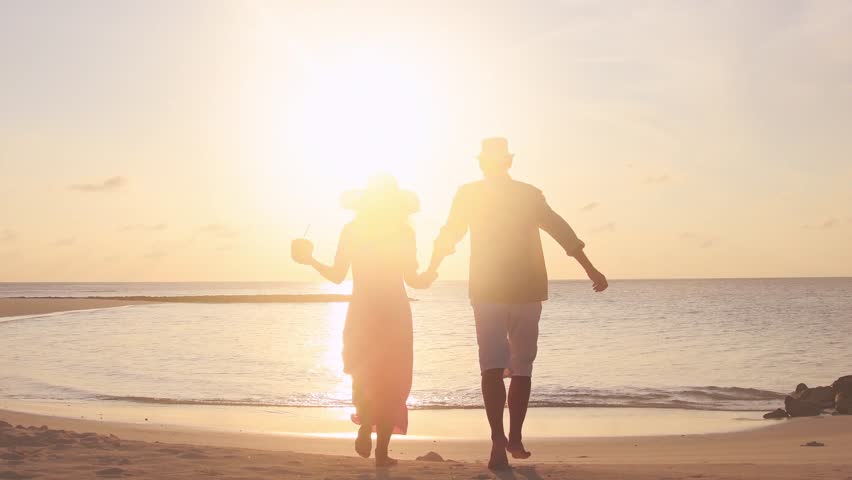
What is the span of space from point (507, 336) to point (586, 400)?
39.6 feet

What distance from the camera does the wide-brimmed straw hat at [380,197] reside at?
7.19m

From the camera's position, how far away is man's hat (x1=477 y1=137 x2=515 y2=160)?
7.03 metres

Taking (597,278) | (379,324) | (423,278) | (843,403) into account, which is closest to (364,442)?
(379,324)

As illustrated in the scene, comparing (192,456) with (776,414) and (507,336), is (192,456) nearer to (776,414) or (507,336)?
(507,336)

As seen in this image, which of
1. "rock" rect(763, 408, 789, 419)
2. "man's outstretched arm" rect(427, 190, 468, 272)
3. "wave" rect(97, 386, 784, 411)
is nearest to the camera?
"man's outstretched arm" rect(427, 190, 468, 272)

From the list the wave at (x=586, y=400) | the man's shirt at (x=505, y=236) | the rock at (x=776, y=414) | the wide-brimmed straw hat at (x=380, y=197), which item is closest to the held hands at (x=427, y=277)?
the man's shirt at (x=505, y=236)

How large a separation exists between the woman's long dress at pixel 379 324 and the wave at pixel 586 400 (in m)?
9.76

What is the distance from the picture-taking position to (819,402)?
16.8m

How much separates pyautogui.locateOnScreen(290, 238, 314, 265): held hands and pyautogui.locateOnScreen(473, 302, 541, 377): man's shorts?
1.49m

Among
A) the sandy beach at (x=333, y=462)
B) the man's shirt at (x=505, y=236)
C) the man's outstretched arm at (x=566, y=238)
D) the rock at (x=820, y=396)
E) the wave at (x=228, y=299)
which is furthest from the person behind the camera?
the wave at (x=228, y=299)

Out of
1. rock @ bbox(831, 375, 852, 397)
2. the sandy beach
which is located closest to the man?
the sandy beach

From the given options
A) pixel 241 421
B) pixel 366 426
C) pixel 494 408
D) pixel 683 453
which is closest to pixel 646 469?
pixel 494 408

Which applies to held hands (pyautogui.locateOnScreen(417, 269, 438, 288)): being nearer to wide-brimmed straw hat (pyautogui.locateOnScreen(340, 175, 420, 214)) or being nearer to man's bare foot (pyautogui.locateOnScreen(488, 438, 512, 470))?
wide-brimmed straw hat (pyautogui.locateOnScreen(340, 175, 420, 214))

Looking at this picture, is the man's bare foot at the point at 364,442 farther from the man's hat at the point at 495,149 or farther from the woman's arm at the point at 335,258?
the man's hat at the point at 495,149
